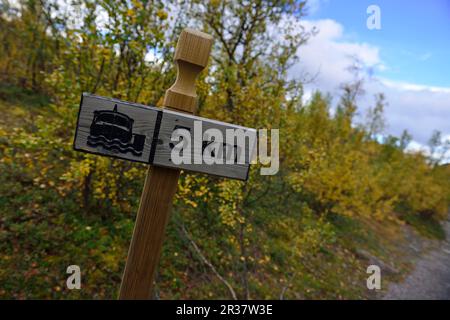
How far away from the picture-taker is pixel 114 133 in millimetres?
911

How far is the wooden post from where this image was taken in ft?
3.25

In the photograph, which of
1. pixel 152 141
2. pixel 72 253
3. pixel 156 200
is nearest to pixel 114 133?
pixel 152 141

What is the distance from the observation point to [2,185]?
4.55 meters

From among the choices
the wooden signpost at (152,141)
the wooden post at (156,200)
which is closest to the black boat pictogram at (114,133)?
the wooden signpost at (152,141)

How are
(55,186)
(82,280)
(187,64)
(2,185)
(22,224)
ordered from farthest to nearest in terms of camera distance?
(55,186) < (2,185) < (22,224) < (82,280) < (187,64)

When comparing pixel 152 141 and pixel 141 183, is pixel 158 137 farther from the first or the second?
pixel 141 183

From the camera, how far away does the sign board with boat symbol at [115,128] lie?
891 mm

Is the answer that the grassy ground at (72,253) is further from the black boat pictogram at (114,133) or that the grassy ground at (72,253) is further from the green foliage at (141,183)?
the black boat pictogram at (114,133)

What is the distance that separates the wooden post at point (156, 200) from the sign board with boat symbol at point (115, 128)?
105 mm

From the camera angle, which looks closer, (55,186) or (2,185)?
(2,185)
